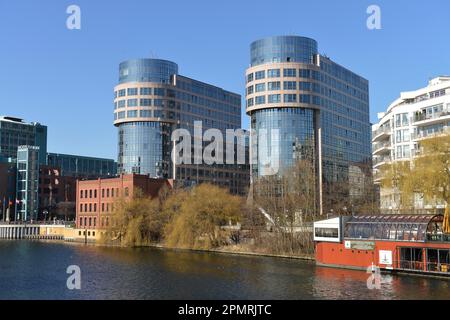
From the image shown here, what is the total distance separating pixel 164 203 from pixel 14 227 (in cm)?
7298

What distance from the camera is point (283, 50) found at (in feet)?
470

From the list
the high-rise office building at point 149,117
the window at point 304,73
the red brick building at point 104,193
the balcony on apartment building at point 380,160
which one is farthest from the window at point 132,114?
the balcony on apartment building at point 380,160

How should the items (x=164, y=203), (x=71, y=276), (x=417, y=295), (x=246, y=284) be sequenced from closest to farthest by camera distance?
(x=417, y=295)
(x=246, y=284)
(x=71, y=276)
(x=164, y=203)

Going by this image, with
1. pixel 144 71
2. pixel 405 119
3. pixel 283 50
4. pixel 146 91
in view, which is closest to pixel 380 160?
pixel 405 119

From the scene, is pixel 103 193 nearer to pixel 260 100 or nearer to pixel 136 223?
pixel 136 223

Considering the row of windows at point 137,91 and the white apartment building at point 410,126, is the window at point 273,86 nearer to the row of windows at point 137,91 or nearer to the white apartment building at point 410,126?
the white apartment building at point 410,126

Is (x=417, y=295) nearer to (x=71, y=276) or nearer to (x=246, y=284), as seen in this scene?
(x=246, y=284)

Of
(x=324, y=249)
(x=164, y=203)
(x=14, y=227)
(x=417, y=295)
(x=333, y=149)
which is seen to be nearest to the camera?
(x=417, y=295)

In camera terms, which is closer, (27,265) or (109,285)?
(109,285)

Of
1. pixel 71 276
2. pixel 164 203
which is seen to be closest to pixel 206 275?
pixel 71 276

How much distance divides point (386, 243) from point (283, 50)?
9133 centimetres

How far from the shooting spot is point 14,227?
542 ft

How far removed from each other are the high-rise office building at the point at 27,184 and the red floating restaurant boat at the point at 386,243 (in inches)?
5637

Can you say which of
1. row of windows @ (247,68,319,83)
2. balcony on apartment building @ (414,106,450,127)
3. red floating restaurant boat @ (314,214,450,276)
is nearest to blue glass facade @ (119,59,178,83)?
row of windows @ (247,68,319,83)
